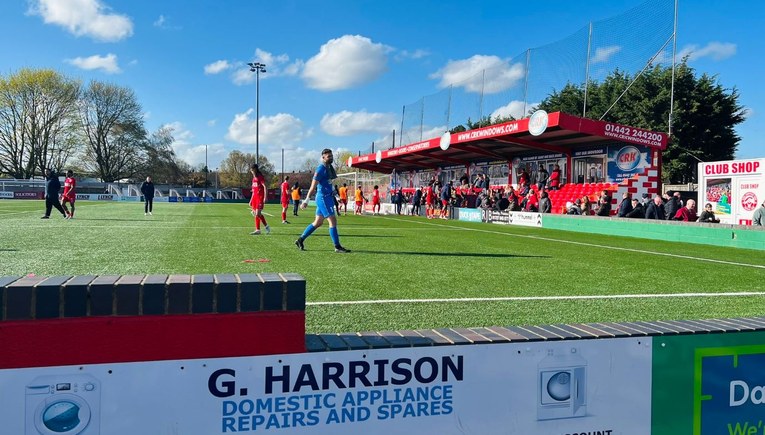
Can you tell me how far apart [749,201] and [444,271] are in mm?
16954

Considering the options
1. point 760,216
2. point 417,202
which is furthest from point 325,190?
point 417,202

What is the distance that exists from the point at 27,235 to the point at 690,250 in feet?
47.7

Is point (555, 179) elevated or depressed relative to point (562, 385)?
elevated

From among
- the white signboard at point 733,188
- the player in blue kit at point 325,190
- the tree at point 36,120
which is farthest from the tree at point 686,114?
the tree at point 36,120

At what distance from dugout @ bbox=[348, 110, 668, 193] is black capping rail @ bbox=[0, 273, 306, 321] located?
21.0 m

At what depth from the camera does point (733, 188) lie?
66.0 feet

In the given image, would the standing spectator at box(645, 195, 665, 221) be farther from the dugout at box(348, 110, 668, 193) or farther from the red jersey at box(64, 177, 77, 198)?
the red jersey at box(64, 177, 77, 198)

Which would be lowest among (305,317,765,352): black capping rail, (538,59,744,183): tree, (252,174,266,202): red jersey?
(305,317,765,352): black capping rail

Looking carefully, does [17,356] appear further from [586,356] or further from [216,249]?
[216,249]

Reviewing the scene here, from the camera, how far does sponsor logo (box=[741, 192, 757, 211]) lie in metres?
19.3

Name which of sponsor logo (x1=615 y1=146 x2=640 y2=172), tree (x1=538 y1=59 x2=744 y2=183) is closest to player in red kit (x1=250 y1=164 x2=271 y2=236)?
sponsor logo (x1=615 y1=146 x2=640 y2=172)

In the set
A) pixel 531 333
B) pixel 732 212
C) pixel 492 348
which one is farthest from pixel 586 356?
pixel 732 212

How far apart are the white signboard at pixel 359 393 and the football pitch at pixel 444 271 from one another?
181 cm

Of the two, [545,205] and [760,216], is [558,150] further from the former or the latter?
[760,216]
